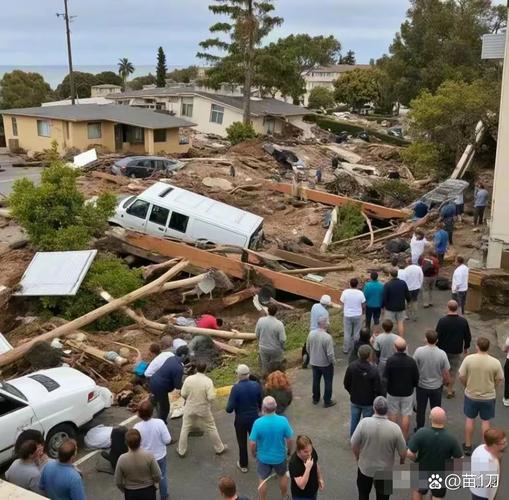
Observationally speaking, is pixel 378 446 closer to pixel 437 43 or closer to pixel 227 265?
pixel 227 265

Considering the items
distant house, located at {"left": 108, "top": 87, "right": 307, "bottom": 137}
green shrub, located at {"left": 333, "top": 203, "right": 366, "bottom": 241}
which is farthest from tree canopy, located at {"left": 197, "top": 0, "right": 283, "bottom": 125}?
green shrub, located at {"left": 333, "top": 203, "right": 366, "bottom": 241}

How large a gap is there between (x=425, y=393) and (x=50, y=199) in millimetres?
11657

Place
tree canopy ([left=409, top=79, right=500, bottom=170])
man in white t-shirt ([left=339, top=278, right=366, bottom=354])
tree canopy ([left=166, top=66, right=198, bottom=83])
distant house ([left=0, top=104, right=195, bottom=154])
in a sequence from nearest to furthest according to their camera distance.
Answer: man in white t-shirt ([left=339, top=278, right=366, bottom=354]) < tree canopy ([left=409, top=79, right=500, bottom=170]) < distant house ([left=0, top=104, right=195, bottom=154]) < tree canopy ([left=166, top=66, right=198, bottom=83])

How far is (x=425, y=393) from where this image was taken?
8.17 metres

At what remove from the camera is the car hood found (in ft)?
28.6

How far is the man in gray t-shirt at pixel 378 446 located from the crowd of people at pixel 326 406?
0.01m

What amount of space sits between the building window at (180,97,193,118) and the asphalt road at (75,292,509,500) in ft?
144

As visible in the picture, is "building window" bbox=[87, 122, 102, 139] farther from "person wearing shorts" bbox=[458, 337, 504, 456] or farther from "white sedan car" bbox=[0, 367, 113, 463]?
"person wearing shorts" bbox=[458, 337, 504, 456]

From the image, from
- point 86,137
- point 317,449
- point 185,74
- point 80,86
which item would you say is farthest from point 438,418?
point 185,74

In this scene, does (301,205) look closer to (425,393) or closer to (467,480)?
(425,393)

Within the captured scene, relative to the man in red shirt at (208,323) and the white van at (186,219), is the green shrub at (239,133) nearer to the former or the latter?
the white van at (186,219)

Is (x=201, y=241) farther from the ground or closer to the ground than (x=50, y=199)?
closer to the ground

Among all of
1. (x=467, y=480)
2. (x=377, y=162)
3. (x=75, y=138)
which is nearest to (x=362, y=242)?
(x=467, y=480)

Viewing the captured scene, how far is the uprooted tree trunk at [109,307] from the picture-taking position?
1125 cm
